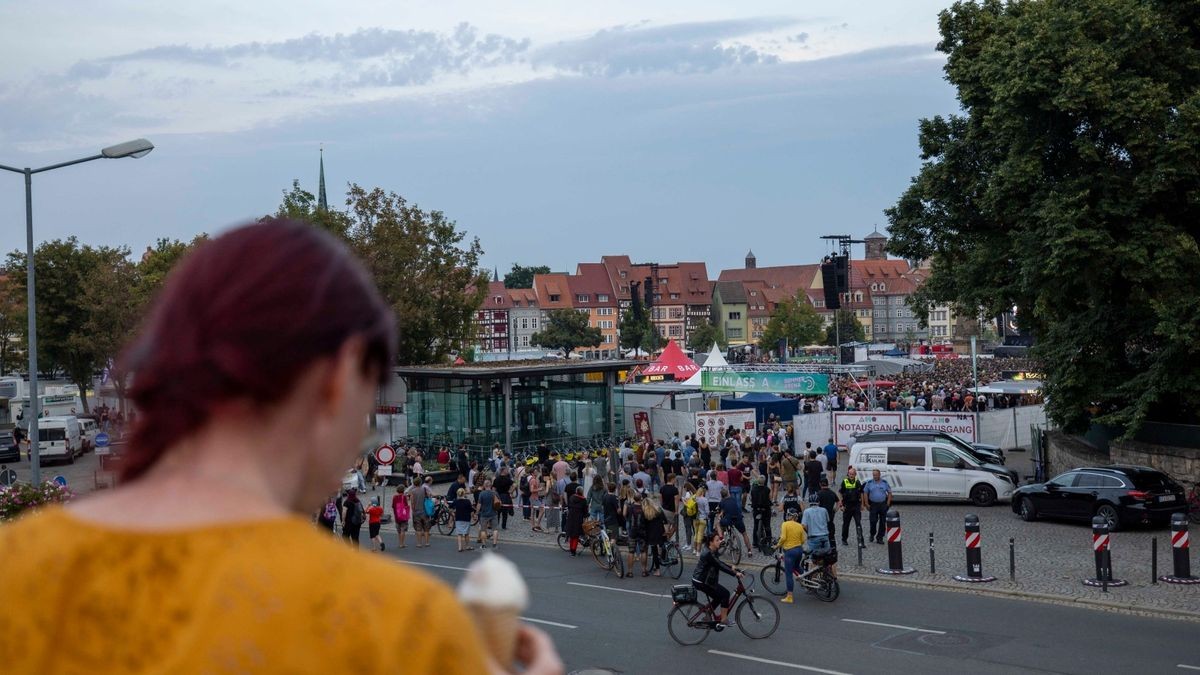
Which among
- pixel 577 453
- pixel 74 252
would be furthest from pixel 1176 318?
pixel 74 252

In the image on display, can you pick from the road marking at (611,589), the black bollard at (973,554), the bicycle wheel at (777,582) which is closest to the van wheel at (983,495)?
the black bollard at (973,554)

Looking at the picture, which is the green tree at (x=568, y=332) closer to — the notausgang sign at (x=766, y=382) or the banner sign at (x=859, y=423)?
the notausgang sign at (x=766, y=382)

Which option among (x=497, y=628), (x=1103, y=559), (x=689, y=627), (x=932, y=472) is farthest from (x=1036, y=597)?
(x=497, y=628)

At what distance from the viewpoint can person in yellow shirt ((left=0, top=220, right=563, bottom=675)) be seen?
1.09 metres

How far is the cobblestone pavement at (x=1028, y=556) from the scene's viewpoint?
18.1m

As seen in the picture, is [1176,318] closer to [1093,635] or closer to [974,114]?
[974,114]

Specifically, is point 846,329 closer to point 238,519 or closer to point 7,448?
point 7,448

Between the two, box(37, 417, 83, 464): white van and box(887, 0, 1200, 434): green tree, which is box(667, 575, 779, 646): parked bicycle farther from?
box(37, 417, 83, 464): white van

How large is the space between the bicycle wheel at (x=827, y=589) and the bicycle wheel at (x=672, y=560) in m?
3.18

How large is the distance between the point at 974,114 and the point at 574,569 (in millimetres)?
15853

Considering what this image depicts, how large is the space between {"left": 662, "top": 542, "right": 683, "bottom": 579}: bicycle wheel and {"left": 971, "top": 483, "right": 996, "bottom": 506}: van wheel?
1017cm

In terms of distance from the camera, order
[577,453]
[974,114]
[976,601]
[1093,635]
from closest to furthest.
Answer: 1. [1093,635]
2. [976,601]
3. [974,114]
4. [577,453]

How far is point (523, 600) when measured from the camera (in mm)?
1264

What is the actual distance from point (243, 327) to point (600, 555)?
832 inches
